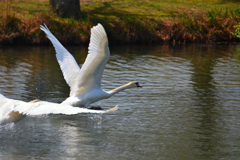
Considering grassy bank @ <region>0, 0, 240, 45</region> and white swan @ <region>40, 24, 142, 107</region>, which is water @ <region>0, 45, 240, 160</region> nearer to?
white swan @ <region>40, 24, 142, 107</region>

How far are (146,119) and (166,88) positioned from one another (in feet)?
12.0

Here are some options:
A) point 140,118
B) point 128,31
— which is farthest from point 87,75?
point 128,31

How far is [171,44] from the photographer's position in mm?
24578

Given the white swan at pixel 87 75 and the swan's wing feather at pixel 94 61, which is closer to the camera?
the swan's wing feather at pixel 94 61

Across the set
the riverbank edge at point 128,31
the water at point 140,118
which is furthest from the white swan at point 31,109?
the riverbank edge at point 128,31

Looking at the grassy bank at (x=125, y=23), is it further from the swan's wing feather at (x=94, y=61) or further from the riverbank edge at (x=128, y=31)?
the swan's wing feather at (x=94, y=61)

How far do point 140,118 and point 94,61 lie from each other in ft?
→ 6.62

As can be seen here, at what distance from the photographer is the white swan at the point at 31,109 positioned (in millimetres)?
6441

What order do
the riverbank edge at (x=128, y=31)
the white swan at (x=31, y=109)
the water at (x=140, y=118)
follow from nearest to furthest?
1. the white swan at (x=31, y=109)
2. the water at (x=140, y=118)
3. the riverbank edge at (x=128, y=31)

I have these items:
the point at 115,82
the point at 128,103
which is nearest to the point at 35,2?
the point at 115,82

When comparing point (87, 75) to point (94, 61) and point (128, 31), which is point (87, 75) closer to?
point (94, 61)

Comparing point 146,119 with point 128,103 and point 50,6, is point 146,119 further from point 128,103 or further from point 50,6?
point 50,6

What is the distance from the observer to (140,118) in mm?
9578

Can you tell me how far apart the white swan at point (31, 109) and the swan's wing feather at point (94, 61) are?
1566 millimetres
